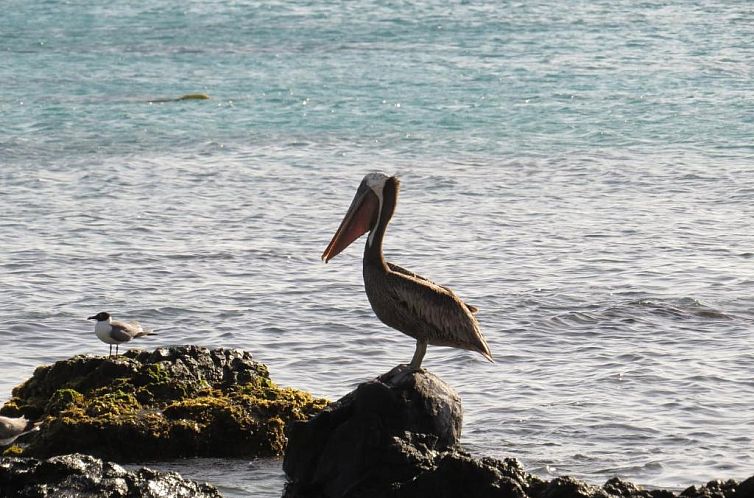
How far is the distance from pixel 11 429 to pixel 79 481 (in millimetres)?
1888

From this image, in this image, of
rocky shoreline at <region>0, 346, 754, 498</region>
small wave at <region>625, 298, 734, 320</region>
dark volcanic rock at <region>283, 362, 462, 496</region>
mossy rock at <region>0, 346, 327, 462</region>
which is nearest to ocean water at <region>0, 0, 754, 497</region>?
small wave at <region>625, 298, 734, 320</region>

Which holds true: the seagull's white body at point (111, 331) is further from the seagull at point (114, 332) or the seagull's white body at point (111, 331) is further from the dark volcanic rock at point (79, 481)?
the dark volcanic rock at point (79, 481)

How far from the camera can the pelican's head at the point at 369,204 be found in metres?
10.0

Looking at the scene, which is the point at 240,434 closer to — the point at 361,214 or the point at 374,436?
the point at 361,214

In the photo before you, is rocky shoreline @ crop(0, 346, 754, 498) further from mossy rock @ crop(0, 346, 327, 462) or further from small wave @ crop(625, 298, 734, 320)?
small wave @ crop(625, 298, 734, 320)

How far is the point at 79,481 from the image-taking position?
7.99 m

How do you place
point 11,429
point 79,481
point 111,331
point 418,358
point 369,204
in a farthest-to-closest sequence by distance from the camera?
1. point 111,331
2. point 369,204
3. point 11,429
4. point 418,358
5. point 79,481

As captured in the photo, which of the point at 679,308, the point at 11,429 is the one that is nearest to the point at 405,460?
the point at 11,429

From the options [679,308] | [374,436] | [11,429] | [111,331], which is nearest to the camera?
[374,436]

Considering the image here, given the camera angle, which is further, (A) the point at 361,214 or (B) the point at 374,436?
(A) the point at 361,214

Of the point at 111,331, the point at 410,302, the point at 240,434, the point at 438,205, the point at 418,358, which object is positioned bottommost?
the point at 438,205

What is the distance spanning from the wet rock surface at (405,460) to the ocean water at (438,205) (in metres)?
0.78

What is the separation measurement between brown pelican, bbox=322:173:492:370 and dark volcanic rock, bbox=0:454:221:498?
1938mm

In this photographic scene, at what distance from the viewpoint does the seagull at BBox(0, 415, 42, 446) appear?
966cm
